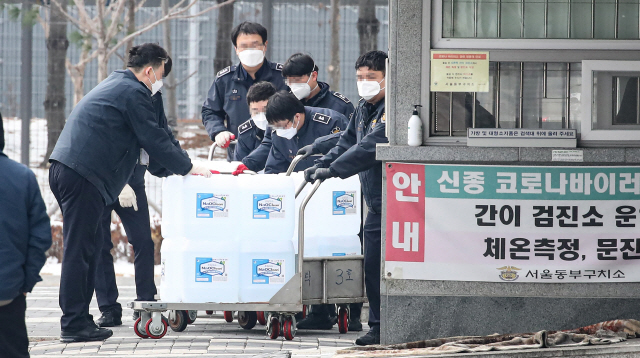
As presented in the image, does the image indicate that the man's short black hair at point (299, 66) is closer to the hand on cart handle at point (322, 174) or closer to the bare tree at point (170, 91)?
the hand on cart handle at point (322, 174)

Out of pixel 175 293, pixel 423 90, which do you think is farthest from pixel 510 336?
pixel 175 293

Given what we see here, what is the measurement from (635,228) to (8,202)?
351cm

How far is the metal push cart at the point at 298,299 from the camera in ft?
22.0

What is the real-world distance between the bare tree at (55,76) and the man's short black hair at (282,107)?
686cm

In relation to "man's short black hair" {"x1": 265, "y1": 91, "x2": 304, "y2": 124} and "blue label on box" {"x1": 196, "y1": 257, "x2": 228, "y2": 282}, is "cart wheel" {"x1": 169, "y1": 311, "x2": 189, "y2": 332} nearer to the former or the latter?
"blue label on box" {"x1": 196, "y1": 257, "x2": 228, "y2": 282}

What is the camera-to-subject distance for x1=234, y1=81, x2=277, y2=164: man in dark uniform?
8117mm

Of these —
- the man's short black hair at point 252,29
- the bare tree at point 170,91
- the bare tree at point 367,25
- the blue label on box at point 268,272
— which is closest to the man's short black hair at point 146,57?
the blue label on box at point 268,272

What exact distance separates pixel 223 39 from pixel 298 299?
7362 mm

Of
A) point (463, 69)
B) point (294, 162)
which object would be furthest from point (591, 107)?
point (294, 162)

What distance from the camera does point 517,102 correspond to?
5945 millimetres

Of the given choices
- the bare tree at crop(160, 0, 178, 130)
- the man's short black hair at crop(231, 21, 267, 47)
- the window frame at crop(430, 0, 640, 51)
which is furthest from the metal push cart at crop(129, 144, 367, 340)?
the bare tree at crop(160, 0, 178, 130)

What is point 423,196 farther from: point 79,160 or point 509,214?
point 79,160

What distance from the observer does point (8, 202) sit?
15.6 ft

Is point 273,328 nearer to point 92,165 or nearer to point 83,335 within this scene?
point 83,335
